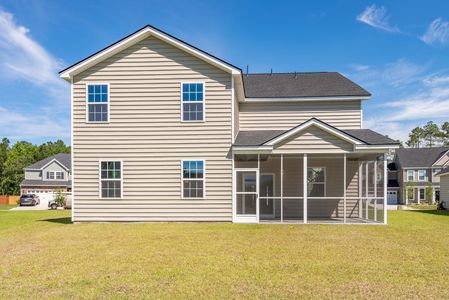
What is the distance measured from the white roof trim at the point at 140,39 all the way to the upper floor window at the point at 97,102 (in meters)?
0.94

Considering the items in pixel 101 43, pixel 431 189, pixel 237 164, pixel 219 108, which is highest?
pixel 101 43

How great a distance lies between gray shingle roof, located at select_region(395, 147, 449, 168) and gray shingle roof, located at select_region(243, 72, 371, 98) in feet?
119

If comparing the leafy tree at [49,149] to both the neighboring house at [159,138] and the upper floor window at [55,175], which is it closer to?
the upper floor window at [55,175]

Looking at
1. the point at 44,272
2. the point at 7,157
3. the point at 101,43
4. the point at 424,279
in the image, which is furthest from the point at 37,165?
the point at 424,279

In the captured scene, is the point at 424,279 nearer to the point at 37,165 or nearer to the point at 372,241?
the point at 372,241

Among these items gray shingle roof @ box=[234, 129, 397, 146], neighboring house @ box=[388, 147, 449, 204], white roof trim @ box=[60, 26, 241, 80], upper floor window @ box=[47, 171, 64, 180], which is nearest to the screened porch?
gray shingle roof @ box=[234, 129, 397, 146]

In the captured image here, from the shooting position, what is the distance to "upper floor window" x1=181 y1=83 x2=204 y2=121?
1491 centimetres

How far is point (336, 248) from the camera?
368 inches

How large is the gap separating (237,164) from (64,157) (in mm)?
45685

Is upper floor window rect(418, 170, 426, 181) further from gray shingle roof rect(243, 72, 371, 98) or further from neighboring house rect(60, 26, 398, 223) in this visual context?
neighboring house rect(60, 26, 398, 223)

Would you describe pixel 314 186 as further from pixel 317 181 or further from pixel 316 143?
pixel 316 143

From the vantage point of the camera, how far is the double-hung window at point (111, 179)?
14.9 m

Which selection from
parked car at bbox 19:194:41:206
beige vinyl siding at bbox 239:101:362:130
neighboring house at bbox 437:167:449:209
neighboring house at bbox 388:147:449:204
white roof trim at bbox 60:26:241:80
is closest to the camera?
white roof trim at bbox 60:26:241:80

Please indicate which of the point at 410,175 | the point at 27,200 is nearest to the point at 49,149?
the point at 27,200
